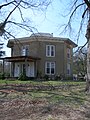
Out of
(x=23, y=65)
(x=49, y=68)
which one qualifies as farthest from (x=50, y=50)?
(x=23, y=65)

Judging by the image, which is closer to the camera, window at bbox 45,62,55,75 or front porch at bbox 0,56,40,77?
front porch at bbox 0,56,40,77

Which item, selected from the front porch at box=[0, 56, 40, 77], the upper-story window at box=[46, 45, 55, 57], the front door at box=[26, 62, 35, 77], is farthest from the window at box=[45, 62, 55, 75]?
the front door at box=[26, 62, 35, 77]

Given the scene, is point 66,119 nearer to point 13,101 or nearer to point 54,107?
point 54,107

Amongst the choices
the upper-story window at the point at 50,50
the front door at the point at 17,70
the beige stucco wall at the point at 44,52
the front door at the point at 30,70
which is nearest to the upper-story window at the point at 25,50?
the beige stucco wall at the point at 44,52

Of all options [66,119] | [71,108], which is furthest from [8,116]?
[71,108]

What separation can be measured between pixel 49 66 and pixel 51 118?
3084cm

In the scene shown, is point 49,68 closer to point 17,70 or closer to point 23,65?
point 23,65

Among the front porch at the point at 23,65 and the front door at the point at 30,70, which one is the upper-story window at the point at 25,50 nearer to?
the front porch at the point at 23,65

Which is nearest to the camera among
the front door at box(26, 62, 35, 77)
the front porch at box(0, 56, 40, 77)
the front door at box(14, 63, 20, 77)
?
the front porch at box(0, 56, 40, 77)

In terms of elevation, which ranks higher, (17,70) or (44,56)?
(44,56)

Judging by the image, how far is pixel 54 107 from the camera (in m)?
9.40

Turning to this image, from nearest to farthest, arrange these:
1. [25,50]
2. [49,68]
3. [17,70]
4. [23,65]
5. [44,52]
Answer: [44,52] < [49,68] < [25,50] < [23,65] < [17,70]

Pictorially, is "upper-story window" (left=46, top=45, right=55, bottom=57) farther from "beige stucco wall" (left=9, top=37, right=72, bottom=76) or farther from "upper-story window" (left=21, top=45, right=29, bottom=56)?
"upper-story window" (left=21, top=45, right=29, bottom=56)

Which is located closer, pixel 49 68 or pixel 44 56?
pixel 44 56
